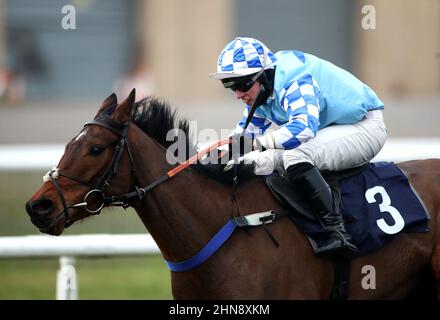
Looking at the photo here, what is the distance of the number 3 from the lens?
13.3 feet

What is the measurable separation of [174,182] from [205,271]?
1.51ft

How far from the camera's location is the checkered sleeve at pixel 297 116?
382 cm

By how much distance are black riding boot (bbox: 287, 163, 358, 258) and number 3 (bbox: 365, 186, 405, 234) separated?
0.22 m

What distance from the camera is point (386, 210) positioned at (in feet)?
13.5

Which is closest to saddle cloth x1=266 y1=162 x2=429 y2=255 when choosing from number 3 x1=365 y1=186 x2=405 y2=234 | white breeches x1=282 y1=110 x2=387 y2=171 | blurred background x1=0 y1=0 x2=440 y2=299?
number 3 x1=365 y1=186 x2=405 y2=234

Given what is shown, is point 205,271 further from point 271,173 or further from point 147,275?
point 147,275

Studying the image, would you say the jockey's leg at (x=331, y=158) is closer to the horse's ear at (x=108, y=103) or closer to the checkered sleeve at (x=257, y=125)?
the checkered sleeve at (x=257, y=125)

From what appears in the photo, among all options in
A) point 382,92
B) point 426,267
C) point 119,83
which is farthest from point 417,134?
point 426,267

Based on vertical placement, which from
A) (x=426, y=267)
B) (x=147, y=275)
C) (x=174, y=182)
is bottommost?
(x=147, y=275)

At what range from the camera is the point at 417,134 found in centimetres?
1322

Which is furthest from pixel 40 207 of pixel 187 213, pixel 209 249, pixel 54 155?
pixel 54 155

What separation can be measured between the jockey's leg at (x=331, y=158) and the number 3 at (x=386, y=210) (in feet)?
0.55

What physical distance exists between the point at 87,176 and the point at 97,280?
3380mm

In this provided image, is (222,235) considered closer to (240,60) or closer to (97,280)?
(240,60)
